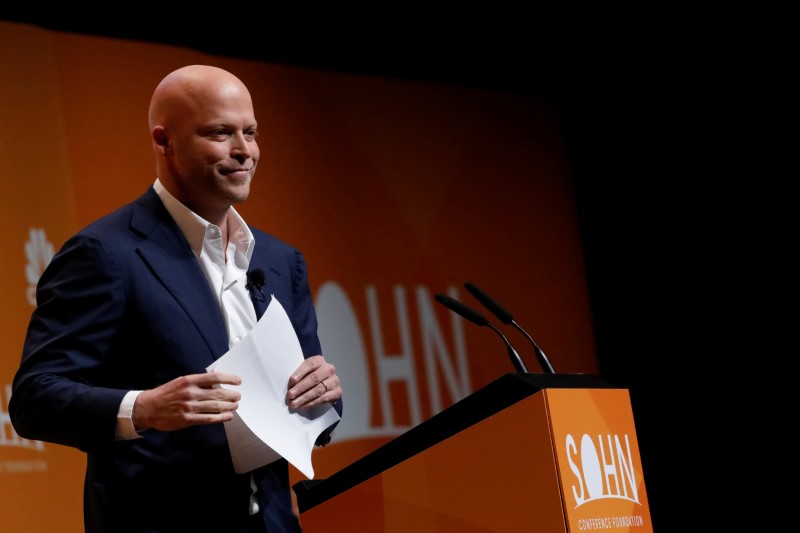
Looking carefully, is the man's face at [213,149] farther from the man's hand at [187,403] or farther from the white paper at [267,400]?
the man's hand at [187,403]

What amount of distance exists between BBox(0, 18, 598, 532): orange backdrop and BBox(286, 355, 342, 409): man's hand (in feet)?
5.61

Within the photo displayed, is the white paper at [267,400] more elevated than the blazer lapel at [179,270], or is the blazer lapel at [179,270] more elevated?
the blazer lapel at [179,270]

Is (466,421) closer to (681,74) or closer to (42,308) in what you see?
(42,308)

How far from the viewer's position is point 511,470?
199 centimetres

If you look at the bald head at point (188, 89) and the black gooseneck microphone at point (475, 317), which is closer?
the bald head at point (188, 89)

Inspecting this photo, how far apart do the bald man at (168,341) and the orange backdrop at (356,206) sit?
1588 millimetres

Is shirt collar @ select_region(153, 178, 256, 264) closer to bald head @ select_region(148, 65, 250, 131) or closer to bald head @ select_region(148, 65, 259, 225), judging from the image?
bald head @ select_region(148, 65, 259, 225)

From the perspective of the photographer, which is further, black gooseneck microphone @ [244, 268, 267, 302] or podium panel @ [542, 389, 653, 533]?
black gooseneck microphone @ [244, 268, 267, 302]

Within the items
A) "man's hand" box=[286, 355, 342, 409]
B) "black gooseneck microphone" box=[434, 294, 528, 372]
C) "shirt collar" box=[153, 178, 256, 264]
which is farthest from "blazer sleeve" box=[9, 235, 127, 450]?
"black gooseneck microphone" box=[434, 294, 528, 372]

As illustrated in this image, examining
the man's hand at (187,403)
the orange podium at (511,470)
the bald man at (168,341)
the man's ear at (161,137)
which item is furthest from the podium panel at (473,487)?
the man's ear at (161,137)

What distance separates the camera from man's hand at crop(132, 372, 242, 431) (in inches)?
69.1

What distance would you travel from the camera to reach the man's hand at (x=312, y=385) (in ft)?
6.59

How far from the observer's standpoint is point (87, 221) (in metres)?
3.81

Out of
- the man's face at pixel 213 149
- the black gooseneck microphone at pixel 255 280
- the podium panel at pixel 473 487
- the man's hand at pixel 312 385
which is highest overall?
the man's face at pixel 213 149
